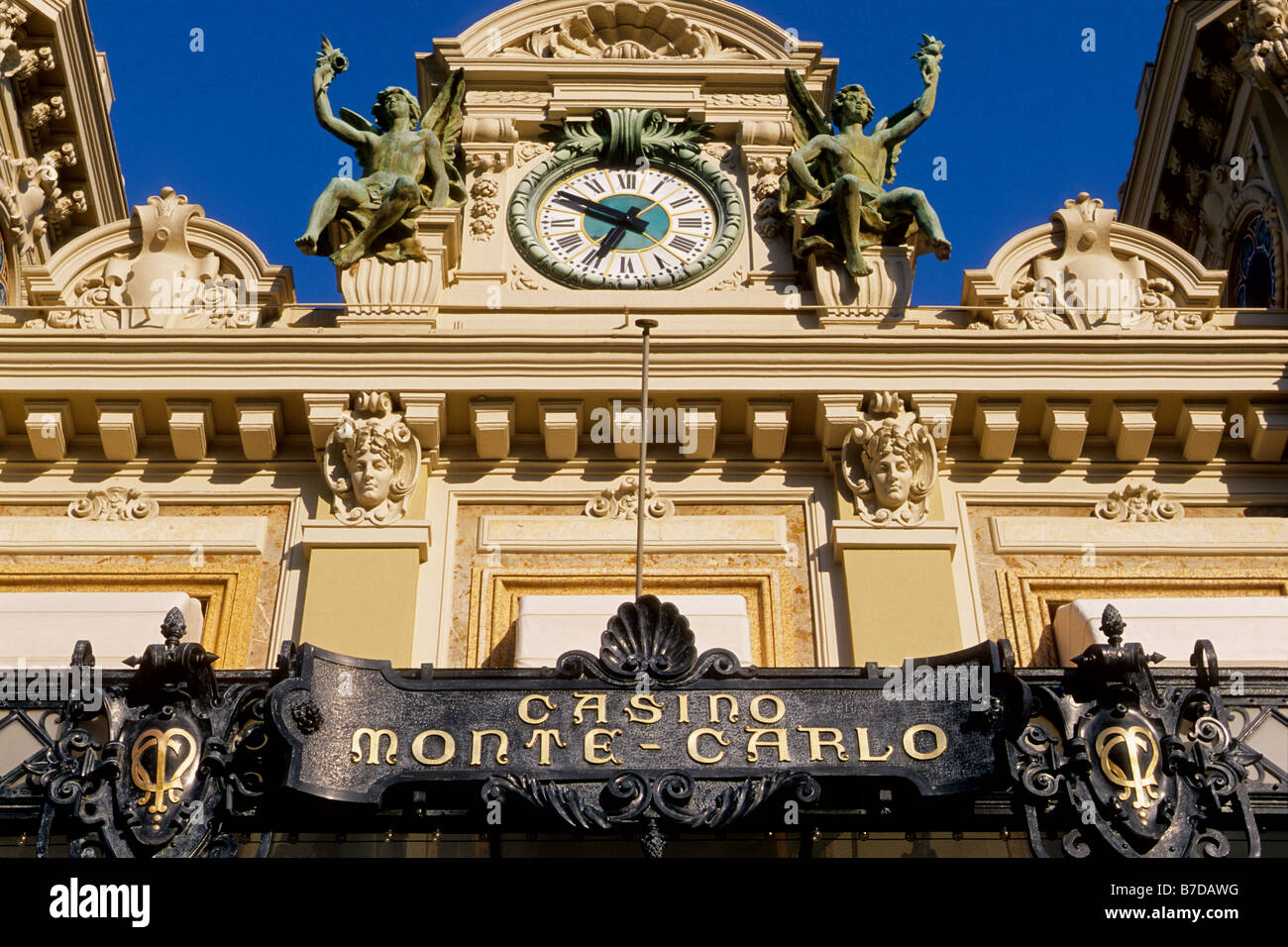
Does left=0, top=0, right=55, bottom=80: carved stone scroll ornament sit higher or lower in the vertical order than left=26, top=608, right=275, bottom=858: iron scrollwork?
higher

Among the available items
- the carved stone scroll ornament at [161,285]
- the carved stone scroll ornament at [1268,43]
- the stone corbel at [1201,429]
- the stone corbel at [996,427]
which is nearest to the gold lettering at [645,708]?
the stone corbel at [996,427]

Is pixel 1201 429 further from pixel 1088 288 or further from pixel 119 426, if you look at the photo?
pixel 119 426

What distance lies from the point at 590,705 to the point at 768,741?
91 centimetres

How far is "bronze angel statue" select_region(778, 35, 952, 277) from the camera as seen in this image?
Answer: 13.8 meters

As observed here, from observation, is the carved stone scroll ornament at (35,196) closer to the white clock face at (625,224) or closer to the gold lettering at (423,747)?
the white clock face at (625,224)

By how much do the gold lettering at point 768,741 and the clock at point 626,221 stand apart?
18.4 feet

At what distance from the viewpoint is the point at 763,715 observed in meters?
9.41

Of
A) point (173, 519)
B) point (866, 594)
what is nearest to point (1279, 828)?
point (866, 594)

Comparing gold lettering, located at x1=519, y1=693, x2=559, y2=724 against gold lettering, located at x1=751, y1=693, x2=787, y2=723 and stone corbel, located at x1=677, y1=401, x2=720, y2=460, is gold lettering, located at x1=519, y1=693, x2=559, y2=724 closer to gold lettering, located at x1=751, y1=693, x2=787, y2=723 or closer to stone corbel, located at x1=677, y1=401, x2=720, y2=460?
gold lettering, located at x1=751, y1=693, x2=787, y2=723

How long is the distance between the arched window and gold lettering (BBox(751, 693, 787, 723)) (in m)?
8.14

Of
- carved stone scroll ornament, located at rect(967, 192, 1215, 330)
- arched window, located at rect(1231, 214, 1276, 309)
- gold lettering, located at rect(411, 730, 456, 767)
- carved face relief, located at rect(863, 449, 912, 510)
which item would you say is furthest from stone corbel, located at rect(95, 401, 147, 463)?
arched window, located at rect(1231, 214, 1276, 309)

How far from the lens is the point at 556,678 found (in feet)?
31.2

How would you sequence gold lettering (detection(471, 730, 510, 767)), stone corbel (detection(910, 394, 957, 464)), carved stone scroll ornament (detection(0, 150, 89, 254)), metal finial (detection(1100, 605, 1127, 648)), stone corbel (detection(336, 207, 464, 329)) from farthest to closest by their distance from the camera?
carved stone scroll ornament (detection(0, 150, 89, 254)), stone corbel (detection(336, 207, 464, 329)), stone corbel (detection(910, 394, 957, 464)), metal finial (detection(1100, 605, 1127, 648)), gold lettering (detection(471, 730, 510, 767))
